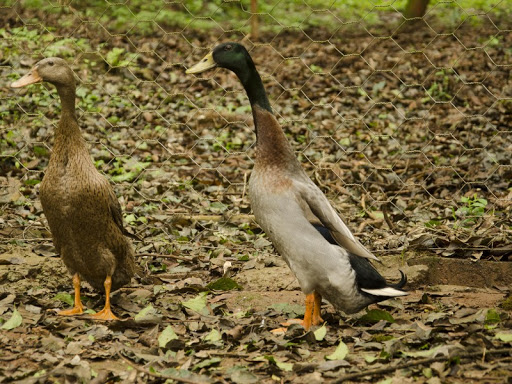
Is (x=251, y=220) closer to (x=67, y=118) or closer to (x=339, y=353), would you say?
(x=67, y=118)

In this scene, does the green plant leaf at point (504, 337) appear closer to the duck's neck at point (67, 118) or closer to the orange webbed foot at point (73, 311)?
the orange webbed foot at point (73, 311)

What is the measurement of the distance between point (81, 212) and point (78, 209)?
2 cm

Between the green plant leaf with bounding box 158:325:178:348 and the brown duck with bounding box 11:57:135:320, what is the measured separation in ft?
1.40

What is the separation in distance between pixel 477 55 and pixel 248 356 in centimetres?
513

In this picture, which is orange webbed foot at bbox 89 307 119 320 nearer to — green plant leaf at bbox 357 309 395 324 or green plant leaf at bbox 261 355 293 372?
green plant leaf at bbox 261 355 293 372

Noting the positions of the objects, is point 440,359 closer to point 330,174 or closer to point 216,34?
point 330,174

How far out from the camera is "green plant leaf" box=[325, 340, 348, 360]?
2.86 meters

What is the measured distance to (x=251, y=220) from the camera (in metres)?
4.92

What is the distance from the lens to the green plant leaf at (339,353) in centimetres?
286

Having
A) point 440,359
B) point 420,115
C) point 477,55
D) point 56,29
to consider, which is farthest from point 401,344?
point 56,29

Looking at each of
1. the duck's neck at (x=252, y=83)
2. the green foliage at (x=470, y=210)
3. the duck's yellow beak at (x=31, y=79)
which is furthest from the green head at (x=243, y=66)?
the green foliage at (x=470, y=210)

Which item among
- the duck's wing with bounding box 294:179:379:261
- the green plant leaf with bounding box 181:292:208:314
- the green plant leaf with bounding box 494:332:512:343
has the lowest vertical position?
the green plant leaf with bounding box 181:292:208:314

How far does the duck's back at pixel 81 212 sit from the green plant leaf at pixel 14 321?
42 centimetres

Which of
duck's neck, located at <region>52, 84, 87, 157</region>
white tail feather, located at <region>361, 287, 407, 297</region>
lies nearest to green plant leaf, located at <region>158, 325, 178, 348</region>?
white tail feather, located at <region>361, 287, 407, 297</region>
